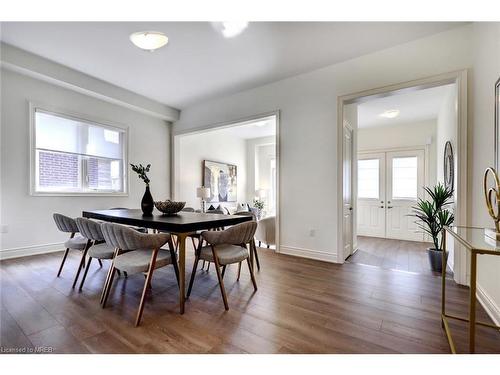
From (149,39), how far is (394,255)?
15.1 feet

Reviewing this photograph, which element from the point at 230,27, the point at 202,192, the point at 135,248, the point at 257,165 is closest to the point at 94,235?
the point at 135,248

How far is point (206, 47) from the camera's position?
302 cm

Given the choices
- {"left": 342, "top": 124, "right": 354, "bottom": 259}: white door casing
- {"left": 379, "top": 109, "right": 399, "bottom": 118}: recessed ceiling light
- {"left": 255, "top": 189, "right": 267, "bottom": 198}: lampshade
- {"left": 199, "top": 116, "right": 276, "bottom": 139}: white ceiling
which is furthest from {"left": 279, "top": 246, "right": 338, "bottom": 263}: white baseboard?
{"left": 255, "top": 189, "right": 267, "bottom": 198}: lampshade

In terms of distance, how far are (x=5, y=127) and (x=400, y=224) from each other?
7312 millimetres

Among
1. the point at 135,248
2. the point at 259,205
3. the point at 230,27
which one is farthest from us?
the point at 259,205

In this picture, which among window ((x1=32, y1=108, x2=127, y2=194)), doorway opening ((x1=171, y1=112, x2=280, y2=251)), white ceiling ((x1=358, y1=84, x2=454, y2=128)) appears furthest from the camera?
doorway opening ((x1=171, y1=112, x2=280, y2=251))

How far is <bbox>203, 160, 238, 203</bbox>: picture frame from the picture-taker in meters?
6.51

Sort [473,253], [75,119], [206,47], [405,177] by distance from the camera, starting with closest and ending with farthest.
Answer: [473,253] → [206,47] → [75,119] → [405,177]

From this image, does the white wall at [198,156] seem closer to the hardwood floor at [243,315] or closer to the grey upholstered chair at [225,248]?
the hardwood floor at [243,315]

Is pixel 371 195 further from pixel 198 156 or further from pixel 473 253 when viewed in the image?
pixel 473 253

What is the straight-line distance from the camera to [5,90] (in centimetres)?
330

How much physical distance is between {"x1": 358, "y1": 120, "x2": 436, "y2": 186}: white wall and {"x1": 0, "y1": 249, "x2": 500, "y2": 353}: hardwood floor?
3578 millimetres

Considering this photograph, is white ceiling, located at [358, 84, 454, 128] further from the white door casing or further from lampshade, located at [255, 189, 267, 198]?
lampshade, located at [255, 189, 267, 198]
